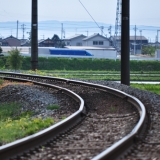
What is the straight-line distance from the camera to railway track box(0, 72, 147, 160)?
26.4 ft

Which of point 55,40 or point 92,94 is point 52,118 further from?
point 55,40

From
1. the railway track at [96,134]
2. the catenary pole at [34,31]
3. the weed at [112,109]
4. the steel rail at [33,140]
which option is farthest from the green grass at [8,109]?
the catenary pole at [34,31]

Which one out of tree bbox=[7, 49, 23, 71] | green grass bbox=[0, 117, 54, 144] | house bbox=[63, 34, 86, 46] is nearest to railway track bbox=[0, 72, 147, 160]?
green grass bbox=[0, 117, 54, 144]

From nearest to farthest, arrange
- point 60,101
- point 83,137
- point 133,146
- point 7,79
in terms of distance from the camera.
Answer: point 133,146
point 83,137
point 60,101
point 7,79

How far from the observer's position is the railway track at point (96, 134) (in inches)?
317

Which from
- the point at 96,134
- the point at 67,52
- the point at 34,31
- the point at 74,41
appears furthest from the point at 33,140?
the point at 74,41

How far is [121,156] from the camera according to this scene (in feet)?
26.0

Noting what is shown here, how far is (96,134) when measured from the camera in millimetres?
9945

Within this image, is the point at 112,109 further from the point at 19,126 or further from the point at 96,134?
the point at 96,134

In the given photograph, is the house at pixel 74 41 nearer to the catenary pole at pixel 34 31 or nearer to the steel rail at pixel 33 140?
the catenary pole at pixel 34 31

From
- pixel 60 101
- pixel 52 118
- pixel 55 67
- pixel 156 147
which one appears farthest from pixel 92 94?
pixel 55 67

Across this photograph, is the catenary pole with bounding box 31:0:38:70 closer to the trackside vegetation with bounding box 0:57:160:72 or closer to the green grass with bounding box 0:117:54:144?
the green grass with bounding box 0:117:54:144

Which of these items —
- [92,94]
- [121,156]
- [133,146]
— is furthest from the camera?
[92,94]

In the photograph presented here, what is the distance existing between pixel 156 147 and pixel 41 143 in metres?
1.87
